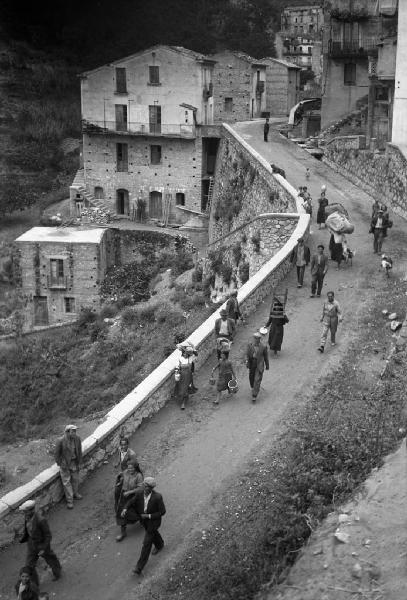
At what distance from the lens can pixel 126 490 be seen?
10.4 meters

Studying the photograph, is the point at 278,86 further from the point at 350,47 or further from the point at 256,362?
the point at 256,362

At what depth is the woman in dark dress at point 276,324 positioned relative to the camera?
14.8 m

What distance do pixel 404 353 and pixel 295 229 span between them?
8.11 meters

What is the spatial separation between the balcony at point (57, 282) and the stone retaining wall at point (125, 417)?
18383mm

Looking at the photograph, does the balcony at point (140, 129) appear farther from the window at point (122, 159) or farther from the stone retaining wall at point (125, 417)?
the stone retaining wall at point (125, 417)

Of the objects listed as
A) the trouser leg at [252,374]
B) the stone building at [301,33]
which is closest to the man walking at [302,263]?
the trouser leg at [252,374]

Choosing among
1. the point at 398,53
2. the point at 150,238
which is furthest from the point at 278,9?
the point at 398,53

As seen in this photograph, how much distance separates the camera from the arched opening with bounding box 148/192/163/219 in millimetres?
43356

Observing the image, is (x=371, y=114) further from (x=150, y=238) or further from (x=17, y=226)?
(x=17, y=226)

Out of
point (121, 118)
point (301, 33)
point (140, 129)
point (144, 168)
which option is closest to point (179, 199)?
point (144, 168)

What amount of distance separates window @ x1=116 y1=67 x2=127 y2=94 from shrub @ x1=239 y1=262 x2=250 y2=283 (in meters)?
22.9

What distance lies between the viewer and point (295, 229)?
21359 millimetres

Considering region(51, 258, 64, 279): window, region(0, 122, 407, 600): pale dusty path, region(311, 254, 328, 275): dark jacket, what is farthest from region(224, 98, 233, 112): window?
region(311, 254, 328, 275): dark jacket

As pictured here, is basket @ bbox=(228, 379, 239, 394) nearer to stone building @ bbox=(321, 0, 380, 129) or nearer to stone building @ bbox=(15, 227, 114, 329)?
stone building @ bbox=(15, 227, 114, 329)
